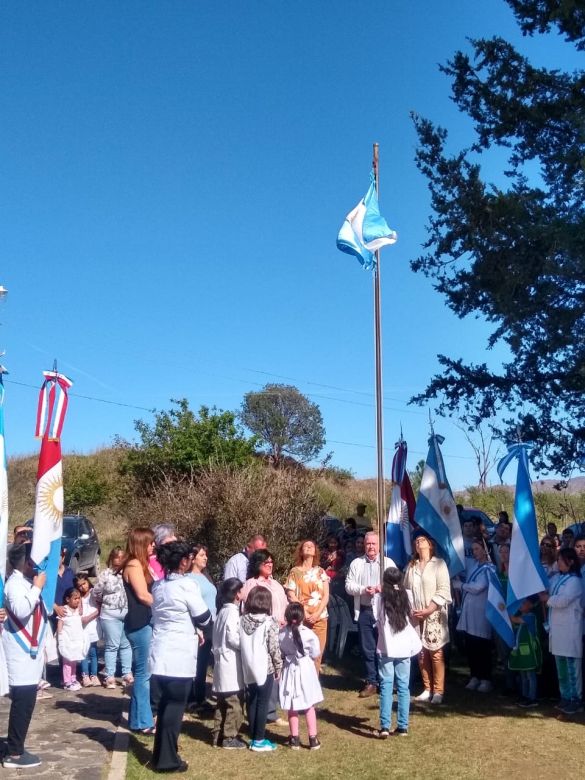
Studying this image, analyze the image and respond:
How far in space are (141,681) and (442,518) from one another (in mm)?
4181

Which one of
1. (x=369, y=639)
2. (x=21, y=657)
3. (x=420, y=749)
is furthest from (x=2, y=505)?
(x=369, y=639)

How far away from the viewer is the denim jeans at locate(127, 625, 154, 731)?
7504 millimetres

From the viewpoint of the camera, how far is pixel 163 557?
264 inches

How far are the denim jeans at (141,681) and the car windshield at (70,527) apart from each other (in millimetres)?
14030

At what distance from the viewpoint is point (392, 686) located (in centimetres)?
755

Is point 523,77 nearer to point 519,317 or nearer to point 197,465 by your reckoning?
point 519,317

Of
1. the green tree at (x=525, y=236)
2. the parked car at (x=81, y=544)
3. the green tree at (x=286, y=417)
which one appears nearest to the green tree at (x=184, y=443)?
the parked car at (x=81, y=544)

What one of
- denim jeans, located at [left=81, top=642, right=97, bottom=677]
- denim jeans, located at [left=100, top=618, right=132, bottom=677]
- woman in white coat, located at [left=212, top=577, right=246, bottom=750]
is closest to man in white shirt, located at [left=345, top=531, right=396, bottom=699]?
woman in white coat, located at [left=212, top=577, right=246, bottom=750]

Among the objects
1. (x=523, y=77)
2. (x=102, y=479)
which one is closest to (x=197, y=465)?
(x=102, y=479)

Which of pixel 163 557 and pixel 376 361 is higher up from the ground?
pixel 376 361

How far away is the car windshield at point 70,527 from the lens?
2133 centimetres

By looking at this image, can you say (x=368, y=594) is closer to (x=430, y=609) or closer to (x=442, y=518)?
(x=430, y=609)

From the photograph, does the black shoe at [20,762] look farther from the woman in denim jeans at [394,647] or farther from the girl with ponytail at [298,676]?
the woman in denim jeans at [394,647]

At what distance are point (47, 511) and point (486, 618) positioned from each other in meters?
5.00
